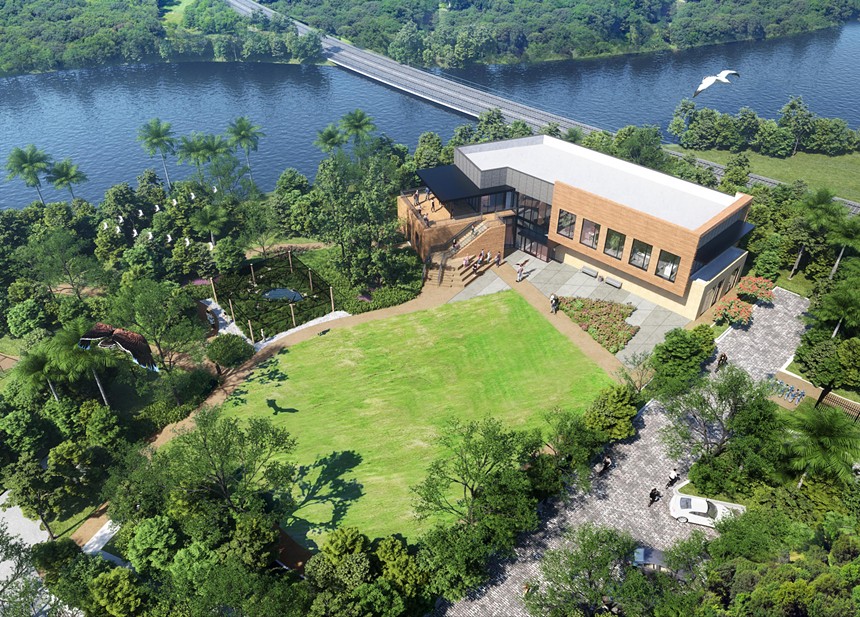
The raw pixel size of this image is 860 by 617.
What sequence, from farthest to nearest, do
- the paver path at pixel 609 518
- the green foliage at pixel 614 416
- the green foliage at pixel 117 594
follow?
the green foliage at pixel 614 416
the paver path at pixel 609 518
the green foliage at pixel 117 594

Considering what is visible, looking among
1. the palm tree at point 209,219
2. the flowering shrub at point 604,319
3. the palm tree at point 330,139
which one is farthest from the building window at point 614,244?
the palm tree at point 330,139

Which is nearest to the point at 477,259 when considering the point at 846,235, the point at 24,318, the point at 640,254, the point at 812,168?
the point at 640,254

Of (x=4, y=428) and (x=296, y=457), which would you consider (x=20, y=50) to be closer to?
(x=4, y=428)

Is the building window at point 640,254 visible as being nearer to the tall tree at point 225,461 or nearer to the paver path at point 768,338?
the paver path at point 768,338

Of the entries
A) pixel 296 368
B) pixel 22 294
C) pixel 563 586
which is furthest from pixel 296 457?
pixel 22 294

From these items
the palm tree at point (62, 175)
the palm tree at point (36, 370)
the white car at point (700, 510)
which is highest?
the palm tree at point (62, 175)

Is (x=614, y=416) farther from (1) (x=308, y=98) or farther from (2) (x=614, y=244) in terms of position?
(1) (x=308, y=98)
